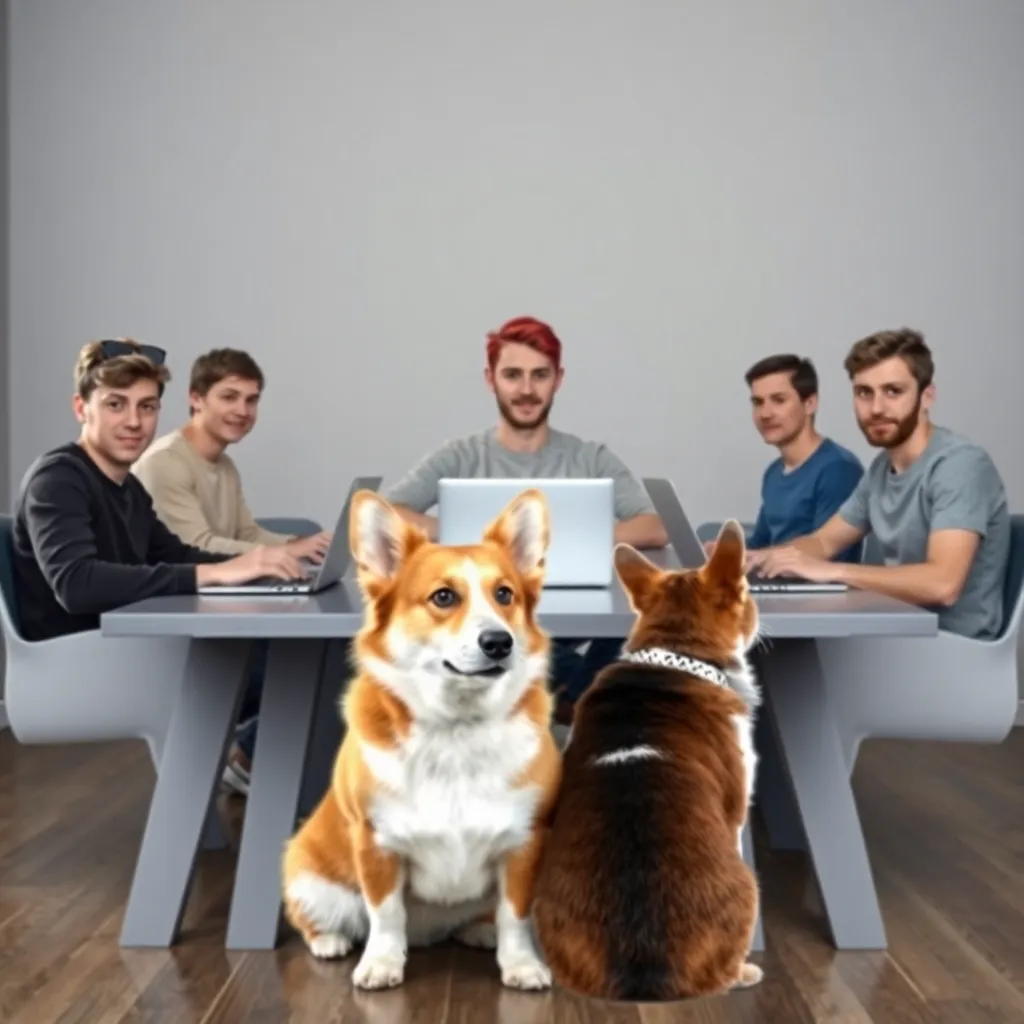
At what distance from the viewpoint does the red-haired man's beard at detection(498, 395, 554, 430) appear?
4301 millimetres

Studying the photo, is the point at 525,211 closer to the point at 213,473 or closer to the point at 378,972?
the point at 213,473

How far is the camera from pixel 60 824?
404 cm

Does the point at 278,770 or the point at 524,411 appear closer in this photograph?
the point at 278,770

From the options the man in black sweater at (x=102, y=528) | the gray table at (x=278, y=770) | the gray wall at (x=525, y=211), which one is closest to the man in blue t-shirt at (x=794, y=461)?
the gray wall at (x=525, y=211)

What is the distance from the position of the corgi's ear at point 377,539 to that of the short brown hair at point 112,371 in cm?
124

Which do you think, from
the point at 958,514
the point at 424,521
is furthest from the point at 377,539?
the point at 424,521

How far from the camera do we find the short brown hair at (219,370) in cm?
452

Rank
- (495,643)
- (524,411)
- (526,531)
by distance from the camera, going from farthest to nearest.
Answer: (524,411) < (526,531) < (495,643)

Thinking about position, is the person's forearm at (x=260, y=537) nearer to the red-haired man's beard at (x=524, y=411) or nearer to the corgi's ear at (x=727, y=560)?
the red-haired man's beard at (x=524, y=411)

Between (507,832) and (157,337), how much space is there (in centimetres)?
352

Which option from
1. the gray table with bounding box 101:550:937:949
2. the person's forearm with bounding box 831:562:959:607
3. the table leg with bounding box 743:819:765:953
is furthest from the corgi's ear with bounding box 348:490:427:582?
the person's forearm with bounding box 831:562:959:607

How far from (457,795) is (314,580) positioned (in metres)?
0.72

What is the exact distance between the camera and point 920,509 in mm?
3482

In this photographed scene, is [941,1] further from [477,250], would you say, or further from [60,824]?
[60,824]
